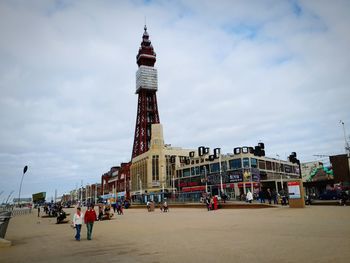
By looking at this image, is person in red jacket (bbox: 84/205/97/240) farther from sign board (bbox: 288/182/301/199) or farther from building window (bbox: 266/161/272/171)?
building window (bbox: 266/161/272/171)

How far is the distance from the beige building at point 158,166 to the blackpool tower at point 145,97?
1414cm

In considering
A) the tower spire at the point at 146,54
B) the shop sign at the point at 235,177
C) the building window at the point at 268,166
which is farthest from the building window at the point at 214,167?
the tower spire at the point at 146,54

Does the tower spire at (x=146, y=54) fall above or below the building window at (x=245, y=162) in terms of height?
above

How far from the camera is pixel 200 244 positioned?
9781 mm

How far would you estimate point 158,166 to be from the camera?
3361 inches

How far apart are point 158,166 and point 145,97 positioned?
34642mm

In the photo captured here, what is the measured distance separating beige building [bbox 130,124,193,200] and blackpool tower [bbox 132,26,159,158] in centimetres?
1414

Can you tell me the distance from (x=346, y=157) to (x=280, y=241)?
1718 inches

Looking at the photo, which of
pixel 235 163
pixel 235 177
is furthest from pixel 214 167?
pixel 235 177

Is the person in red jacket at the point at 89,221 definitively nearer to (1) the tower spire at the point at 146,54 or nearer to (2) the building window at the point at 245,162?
(2) the building window at the point at 245,162

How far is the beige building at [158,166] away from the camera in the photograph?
83188 millimetres

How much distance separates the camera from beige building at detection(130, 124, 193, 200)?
8319 cm

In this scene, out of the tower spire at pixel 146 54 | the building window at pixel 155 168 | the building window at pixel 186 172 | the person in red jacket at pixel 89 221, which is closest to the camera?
the person in red jacket at pixel 89 221

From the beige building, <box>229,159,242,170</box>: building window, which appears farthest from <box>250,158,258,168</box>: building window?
the beige building
